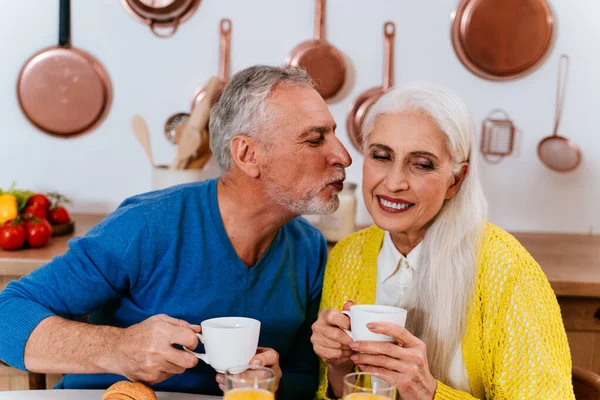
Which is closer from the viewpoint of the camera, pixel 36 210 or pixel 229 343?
pixel 229 343

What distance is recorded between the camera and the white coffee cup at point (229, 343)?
38.1 inches

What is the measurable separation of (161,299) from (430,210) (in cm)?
62

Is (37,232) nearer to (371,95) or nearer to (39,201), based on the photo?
(39,201)

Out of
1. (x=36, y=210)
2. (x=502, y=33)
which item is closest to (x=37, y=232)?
(x=36, y=210)

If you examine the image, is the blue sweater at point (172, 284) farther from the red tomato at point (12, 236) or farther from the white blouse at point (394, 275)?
the red tomato at point (12, 236)

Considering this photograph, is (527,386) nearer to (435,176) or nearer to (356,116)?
(435,176)

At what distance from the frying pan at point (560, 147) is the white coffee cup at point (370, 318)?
168cm

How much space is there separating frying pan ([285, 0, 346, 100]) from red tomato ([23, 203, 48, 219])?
1044 mm

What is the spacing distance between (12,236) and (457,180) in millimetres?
1369

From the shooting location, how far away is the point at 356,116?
248 centimetres

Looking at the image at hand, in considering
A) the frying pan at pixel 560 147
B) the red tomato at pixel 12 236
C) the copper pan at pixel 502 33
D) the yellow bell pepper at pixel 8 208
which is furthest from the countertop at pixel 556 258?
the copper pan at pixel 502 33

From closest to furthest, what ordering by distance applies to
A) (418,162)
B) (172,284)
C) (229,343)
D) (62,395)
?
(229,343) → (62,395) → (418,162) → (172,284)

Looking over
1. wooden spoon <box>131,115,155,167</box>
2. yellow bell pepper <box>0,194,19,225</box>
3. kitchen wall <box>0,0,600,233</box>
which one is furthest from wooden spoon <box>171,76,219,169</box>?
yellow bell pepper <box>0,194,19,225</box>

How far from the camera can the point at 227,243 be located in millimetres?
1429
